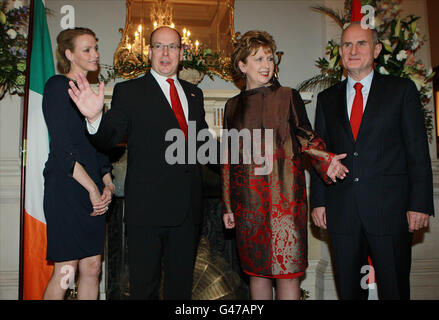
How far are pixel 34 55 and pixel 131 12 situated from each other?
1113mm

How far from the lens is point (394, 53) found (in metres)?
2.75

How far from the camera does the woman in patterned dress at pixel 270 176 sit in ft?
6.31

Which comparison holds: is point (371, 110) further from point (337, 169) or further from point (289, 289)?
point (289, 289)

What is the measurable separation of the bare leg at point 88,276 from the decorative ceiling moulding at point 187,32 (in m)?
1.79

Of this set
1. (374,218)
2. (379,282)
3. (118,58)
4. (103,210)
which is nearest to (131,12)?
(118,58)

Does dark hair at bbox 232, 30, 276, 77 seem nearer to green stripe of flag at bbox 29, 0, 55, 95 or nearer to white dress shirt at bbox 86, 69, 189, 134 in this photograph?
white dress shirt at bbox 86, 69, 189, 134

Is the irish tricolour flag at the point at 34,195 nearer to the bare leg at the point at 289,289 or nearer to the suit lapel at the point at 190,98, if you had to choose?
the suit lapel at the point at 190,98

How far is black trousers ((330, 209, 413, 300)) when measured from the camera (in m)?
1.89

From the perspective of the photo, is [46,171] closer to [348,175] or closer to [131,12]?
[348,175]

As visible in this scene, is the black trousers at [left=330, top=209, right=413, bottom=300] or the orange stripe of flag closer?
the black trousers at [left=330, top=209, right=413, bottom=300]

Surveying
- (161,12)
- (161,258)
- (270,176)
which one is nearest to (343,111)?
(270,176)

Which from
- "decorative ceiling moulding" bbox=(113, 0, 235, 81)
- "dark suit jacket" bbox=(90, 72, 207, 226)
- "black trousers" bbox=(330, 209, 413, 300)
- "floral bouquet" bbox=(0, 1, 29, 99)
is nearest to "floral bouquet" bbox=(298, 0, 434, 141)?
"decorative ceiling moulding" bbox=(113, 0, 235, 81)

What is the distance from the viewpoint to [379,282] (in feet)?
6.35

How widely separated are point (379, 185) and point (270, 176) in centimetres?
60
